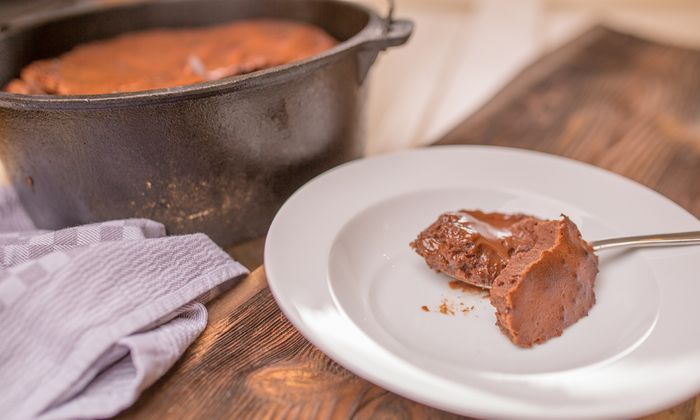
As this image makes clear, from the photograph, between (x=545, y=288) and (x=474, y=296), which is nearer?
(x=545, y=288)

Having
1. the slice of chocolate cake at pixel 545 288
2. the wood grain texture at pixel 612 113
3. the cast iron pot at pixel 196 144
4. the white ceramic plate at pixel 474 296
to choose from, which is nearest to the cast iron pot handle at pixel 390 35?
the cast iron pot at pixel 196 144

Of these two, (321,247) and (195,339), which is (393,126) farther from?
(195,339)

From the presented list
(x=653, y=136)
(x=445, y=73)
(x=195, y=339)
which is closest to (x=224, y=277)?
(x=195, y=339)

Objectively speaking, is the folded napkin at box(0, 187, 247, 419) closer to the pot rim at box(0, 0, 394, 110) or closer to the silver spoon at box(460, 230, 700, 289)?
the pot rim at box(0, 0, 394, 110)

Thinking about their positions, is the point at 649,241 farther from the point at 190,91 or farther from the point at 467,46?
the point at 467,46

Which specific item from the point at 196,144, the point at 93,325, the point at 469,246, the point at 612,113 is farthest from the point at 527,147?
the point at 93,325
